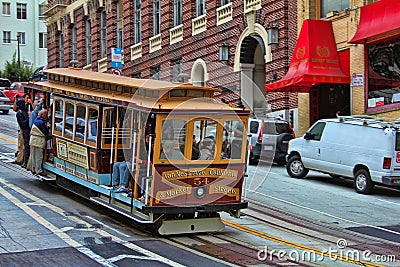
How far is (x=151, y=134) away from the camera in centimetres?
1257

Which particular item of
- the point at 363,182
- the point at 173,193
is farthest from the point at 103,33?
the point at 173,193

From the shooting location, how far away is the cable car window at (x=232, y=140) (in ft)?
43.1

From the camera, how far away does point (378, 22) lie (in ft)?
78.8

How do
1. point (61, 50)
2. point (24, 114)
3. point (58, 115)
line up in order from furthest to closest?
Result: point (61, 50) → point (24, 114) → point (58, 115)

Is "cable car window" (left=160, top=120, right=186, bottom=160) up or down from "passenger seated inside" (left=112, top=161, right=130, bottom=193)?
up

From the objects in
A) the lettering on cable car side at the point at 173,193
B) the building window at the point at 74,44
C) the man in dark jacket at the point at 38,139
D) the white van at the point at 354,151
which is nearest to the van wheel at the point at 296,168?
the white van at the point at 354,151

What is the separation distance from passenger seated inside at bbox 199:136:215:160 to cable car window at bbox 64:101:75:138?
403cm

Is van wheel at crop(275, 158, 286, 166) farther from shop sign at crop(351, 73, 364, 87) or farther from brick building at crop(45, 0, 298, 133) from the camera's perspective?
shop sign at crop(351, 73, 364, 87)

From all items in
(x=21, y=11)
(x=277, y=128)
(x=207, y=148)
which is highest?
(x=21, y=11)

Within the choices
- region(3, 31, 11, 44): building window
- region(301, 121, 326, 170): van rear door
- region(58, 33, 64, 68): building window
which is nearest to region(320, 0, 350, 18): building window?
region(301, 121, 326, 170): van rear door

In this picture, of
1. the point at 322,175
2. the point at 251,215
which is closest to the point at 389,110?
the point at 322,175

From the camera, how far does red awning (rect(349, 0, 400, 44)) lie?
75.5ft

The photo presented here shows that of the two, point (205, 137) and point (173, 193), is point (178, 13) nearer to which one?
point (205, 137)

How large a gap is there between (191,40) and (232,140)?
79.3ft
